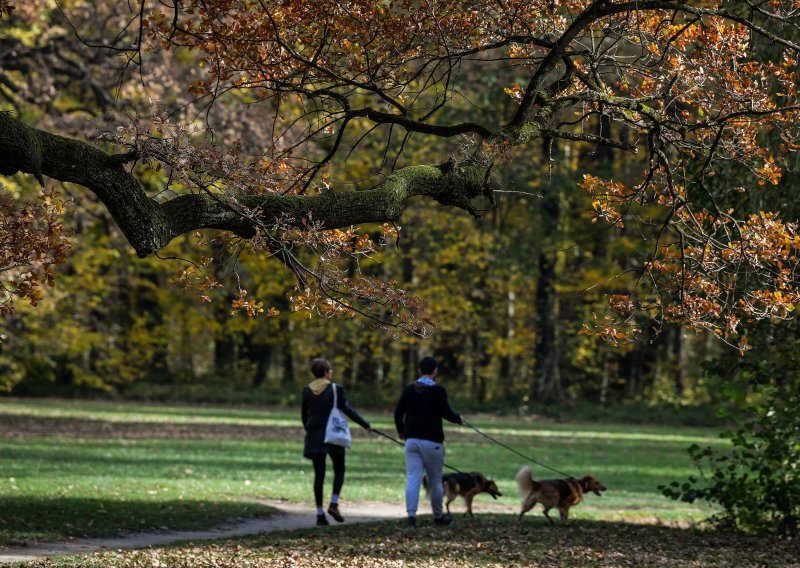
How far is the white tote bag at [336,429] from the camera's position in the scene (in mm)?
13883

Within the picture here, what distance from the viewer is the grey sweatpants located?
13.8 m

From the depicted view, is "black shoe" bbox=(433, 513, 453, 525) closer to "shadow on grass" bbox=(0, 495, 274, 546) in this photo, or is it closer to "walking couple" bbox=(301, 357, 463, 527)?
"walking couple" bbox=(301, 357, 463, 527)

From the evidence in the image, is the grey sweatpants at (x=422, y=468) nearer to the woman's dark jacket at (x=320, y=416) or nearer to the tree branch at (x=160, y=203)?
the woman's dark jacket at (x=320, y=416)

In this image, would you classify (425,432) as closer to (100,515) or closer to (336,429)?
(336,429)

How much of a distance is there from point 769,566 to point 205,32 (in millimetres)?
7248

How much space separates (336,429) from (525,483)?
2349mm

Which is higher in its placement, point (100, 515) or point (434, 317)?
point (434, 317)

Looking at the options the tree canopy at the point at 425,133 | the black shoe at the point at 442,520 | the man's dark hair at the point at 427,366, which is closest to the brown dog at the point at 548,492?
the black shoe at the point at 442,520

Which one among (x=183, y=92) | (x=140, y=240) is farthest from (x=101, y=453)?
(x=140, y=240)

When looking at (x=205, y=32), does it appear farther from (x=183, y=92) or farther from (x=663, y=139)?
(x=183, y=92)

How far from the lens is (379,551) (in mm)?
11414

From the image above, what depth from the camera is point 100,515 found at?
14.3 metres

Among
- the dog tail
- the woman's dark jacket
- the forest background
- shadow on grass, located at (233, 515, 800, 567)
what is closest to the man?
shadow on grass, located at (233, 515, 800, 567)

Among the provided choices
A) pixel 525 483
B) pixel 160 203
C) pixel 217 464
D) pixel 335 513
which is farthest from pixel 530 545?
pixel 217 464
